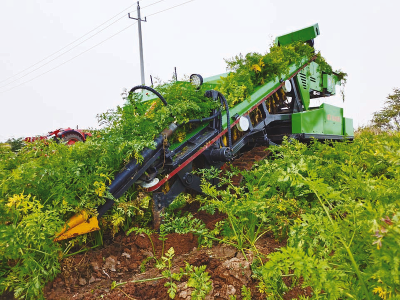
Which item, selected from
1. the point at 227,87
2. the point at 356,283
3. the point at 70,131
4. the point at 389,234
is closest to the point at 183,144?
the point at 227,87

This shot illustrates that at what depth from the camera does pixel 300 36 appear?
253 inches

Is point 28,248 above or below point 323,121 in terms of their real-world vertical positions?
below

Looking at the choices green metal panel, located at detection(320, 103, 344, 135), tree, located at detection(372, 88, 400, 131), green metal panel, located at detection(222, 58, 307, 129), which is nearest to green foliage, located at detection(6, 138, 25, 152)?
green metal panel, located at detection(222, 58, 307, 129)

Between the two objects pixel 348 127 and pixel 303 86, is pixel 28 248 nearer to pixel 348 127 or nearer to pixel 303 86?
pixel 303 86

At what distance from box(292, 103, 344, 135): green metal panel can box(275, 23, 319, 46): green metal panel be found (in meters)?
1.57

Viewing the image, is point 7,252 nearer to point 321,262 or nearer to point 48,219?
point 48,219

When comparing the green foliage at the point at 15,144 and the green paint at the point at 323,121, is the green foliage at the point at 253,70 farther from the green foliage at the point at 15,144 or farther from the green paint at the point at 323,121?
the green foliage at the point at 15,144

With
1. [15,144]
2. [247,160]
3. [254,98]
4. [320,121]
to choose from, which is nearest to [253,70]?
[254,98]

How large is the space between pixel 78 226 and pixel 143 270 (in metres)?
Answer: 0.70

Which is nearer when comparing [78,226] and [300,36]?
[78,226]

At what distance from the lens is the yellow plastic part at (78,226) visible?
2.52 meters

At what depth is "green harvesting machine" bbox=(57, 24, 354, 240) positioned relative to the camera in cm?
303

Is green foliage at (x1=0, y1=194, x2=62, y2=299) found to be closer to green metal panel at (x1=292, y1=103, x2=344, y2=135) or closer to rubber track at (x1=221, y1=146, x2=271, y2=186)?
rubber track at (x1=221, y1=146, x2=271, y2=186)

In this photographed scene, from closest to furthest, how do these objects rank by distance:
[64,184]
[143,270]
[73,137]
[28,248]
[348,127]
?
[28,248], [64,184], [143,270], [348,127], [73,137]
